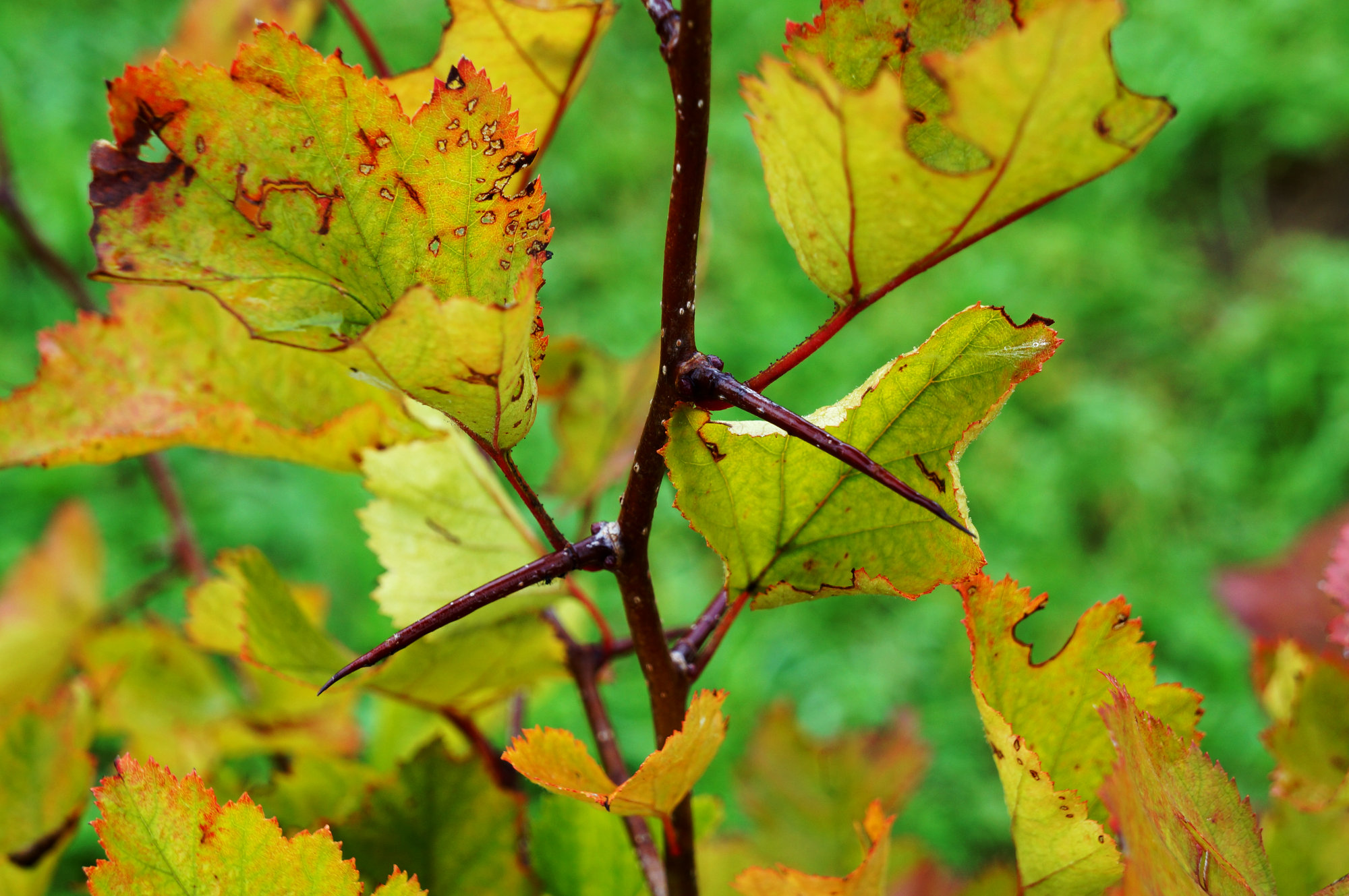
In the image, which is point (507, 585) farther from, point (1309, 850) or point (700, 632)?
point (1309, 850)

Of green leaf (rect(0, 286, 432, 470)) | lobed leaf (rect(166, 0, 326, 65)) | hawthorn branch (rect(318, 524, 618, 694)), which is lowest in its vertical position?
hawthorn branch (rect(318, 524, 618, 694))

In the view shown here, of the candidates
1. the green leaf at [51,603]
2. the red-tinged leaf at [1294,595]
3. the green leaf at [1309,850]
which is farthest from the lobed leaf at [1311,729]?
the green leaf at [51,603]

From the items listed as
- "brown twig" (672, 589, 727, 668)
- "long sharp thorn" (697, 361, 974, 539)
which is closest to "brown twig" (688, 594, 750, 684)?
"brown twig" (672, 589, 727, 668)

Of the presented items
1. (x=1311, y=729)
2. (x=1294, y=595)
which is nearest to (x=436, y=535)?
(x=1311, y=729)

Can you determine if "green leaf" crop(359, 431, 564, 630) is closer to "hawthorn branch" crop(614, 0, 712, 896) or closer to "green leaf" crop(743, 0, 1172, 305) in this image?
"hawthorn branch" crop(614, 0, 712, 896)

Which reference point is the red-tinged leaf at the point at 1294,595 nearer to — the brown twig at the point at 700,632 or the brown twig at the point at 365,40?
the brown twig at the point at 700,632

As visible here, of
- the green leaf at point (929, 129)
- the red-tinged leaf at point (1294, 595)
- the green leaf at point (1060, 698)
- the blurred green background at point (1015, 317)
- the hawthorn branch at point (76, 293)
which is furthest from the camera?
the blurred green background at point (1015, 317)

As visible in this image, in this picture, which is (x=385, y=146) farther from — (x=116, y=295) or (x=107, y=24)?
(x=107, y=24)
